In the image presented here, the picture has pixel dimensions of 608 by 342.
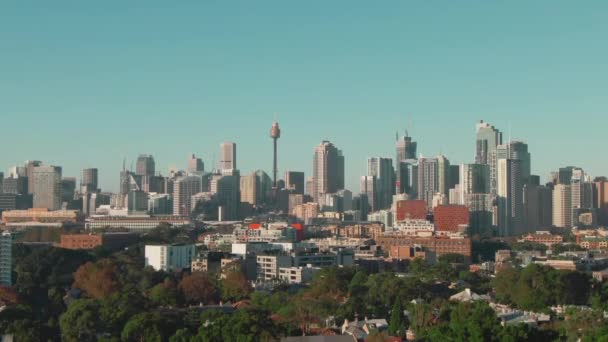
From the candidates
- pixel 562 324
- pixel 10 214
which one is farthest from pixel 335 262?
pixel 10 214

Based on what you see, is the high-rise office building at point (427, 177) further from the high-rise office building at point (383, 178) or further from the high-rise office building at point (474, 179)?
the high-rise office building at point (474, 179)

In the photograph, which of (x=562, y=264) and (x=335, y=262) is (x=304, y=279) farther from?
(x=562, y=264)

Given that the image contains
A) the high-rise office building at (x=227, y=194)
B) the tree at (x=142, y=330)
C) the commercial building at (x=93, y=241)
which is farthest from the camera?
the high-rise office building at (x=227, y=194)

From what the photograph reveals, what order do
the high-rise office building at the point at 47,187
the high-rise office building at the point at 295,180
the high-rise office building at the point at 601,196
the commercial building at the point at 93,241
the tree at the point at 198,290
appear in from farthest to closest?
the high-rise office building at the point at 295,180
the high-rise office building at the point at 47,187
the high-rise office building at the point at 601,196
the commercial building at the point at 93,241
the tree at the point at 198,290

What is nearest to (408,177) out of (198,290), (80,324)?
(198,290)

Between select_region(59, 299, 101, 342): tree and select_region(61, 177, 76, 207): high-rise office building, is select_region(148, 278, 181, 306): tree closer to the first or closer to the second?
select_region(59, 299, 101, 342): tree

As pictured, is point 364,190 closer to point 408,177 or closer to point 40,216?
point 408,177

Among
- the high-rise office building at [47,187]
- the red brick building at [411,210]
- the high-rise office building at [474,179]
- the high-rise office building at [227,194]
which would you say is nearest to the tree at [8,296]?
the red brick building at [411,210]
